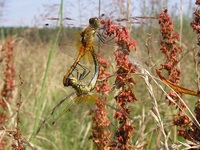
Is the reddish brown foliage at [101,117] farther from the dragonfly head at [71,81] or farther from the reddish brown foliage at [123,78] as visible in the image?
the dragonfly head at [71,81]

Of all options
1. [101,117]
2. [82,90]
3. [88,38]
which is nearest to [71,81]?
[82,90]

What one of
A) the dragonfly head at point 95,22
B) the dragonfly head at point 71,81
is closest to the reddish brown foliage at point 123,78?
the dragonfly head at point 95,22

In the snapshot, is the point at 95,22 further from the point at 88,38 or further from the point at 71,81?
the point at 71,81

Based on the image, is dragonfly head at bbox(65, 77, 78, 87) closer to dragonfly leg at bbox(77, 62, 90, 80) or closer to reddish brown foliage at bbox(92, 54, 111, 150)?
dragonfly leg at bbox(77, 62, 90, 80)

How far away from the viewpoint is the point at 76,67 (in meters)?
1.33

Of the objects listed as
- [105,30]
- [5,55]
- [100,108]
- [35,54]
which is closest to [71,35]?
[105,30]

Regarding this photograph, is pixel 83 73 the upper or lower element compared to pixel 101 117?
upper

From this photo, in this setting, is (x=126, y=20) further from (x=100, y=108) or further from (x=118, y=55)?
(x=100, y=108)

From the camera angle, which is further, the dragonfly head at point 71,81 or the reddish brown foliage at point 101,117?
the reddish brown foliage at point 101,117

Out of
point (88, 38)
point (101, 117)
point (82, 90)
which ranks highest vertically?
point (88, 38)

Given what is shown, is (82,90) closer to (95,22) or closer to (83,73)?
(83,73)

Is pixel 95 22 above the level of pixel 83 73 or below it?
above

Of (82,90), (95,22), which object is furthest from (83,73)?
(95,22)

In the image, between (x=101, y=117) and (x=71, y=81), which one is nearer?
(x=71, y=81)
